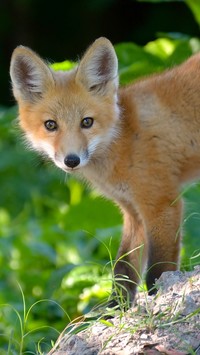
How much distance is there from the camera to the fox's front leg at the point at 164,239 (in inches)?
232

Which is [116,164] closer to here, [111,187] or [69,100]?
[111,187]

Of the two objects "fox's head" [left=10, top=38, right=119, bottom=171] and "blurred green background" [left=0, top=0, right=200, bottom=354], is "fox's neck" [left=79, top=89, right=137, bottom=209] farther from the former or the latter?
"blurred green background" [left=0, top=0, right=200, bottom=354]

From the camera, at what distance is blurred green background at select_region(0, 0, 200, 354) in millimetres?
7012

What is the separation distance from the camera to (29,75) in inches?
249

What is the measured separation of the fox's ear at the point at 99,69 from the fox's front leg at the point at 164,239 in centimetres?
87

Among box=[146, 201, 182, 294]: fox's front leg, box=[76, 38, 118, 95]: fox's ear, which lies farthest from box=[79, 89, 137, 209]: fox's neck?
box=[146, 201, 182, 294]: fox's front leg

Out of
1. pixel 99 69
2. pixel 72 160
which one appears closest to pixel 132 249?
pixel 72 160

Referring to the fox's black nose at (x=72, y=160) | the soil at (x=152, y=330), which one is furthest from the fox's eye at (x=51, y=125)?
the soil at (x=152, y=330)

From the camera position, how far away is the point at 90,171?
6254 millimetres

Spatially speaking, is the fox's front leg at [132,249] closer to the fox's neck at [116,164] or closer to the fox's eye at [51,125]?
the fox's neck at [116,164]

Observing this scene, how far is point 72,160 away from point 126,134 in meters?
0.56

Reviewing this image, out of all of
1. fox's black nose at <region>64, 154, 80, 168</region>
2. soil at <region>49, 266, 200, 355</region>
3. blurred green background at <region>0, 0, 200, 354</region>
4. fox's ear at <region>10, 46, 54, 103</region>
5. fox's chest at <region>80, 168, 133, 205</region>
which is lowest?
blurred green background at <region>0, 0, 200, 354</region>

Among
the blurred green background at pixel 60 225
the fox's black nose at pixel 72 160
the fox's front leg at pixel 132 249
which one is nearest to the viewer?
the fox's black nose at pixel 72 160

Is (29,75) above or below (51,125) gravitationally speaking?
above
